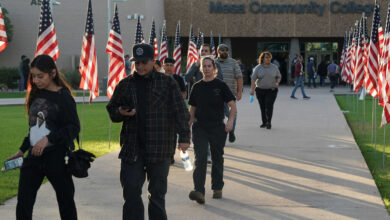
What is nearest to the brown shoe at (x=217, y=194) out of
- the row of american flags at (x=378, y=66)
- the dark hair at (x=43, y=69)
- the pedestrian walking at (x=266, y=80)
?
the dark hair at (x=43, y=69)

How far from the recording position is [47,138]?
501cm

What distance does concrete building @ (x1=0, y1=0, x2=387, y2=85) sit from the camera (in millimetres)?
42344

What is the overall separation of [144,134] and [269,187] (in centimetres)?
324

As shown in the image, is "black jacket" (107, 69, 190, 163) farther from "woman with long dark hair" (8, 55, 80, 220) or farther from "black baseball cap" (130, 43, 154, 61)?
"woman with long dark hair" (8, 55, 80, 220)

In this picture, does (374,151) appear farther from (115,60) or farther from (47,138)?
(47,138)

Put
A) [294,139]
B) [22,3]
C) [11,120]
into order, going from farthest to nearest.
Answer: [22,3] < [11,120] < [294,139]

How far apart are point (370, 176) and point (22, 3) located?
123 ft

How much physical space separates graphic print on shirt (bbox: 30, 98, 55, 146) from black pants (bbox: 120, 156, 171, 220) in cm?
77

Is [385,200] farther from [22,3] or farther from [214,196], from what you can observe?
[22,3]

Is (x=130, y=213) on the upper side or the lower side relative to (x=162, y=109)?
lower

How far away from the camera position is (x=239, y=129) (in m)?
15.1

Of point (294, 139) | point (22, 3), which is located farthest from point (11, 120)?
point (22, 3)

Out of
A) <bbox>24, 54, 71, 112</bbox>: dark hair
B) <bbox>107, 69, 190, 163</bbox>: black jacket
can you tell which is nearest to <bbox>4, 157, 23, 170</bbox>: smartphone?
<bbox>24, 54, 71, 112</bbox>: dark hair

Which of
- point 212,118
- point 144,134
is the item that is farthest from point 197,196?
point 144,134
